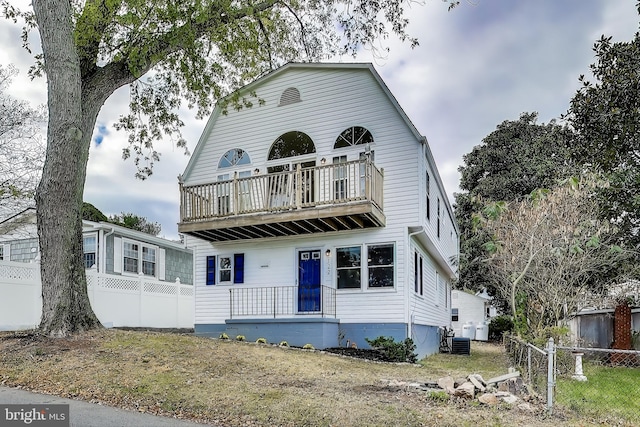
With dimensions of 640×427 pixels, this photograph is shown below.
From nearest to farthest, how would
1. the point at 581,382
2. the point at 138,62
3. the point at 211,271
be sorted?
the point at 581,382 → the point at 138,62 → the point at 211,271

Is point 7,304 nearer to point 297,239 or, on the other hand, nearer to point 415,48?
point 297,239

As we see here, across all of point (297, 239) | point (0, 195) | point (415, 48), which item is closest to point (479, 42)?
point (415, 48)

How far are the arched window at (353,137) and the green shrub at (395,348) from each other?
556 cm

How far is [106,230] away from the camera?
18953mm

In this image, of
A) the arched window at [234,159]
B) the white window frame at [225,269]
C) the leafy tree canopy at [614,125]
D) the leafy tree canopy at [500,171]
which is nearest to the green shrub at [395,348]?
the white window frame at [225,269]

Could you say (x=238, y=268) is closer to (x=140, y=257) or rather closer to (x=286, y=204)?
(x=286, y=204)

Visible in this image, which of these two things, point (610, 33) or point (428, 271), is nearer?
point (610, 33)

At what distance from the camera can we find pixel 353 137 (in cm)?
1493

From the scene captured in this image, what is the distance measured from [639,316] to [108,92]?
16140 mm

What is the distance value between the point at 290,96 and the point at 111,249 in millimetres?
9325

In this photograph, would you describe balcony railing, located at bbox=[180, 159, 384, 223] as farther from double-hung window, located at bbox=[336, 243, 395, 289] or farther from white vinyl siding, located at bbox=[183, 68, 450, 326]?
double-hung window, located at bbox=[336, 243, 395, 289]

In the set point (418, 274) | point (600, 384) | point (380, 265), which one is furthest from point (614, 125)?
point (380, 265)

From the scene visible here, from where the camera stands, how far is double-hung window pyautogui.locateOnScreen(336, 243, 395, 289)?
14.0 metres

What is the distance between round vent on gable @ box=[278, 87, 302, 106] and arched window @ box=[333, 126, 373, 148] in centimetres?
193
